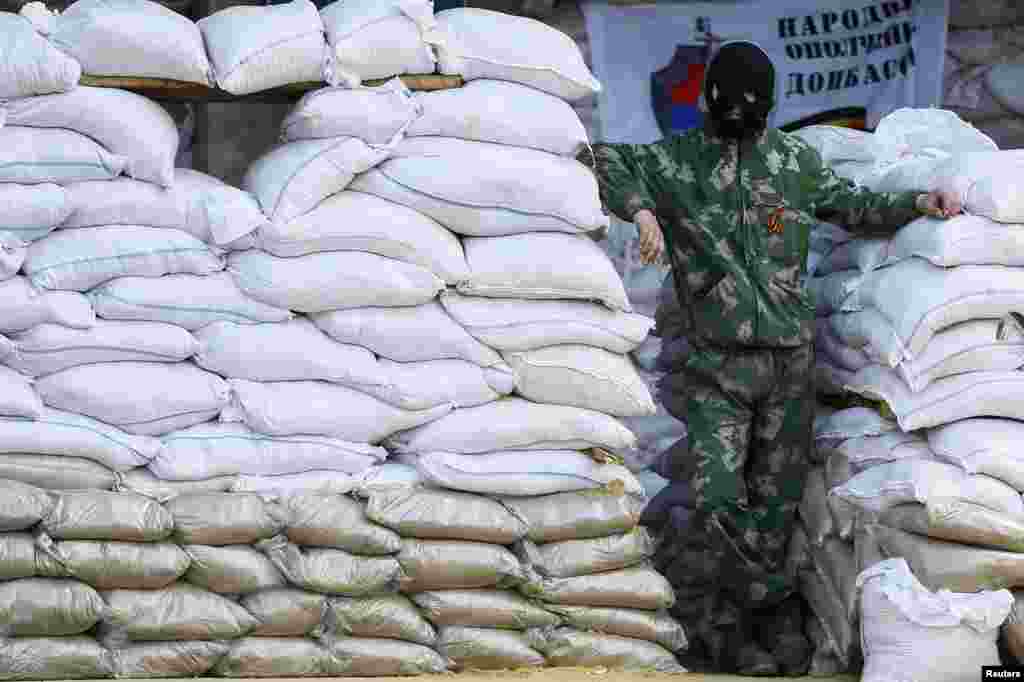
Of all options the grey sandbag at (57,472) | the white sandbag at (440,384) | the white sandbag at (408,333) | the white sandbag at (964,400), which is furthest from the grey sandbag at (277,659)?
Answer: the white sandbag at (964,400)

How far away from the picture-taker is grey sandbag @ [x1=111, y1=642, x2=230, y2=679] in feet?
15.2

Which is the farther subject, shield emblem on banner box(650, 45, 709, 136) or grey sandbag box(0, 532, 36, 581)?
shield emblem on banner box(650, 45, 709, 136)

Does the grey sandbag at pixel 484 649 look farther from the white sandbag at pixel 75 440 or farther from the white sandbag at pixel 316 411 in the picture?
the white sandbag at pixel 75 440

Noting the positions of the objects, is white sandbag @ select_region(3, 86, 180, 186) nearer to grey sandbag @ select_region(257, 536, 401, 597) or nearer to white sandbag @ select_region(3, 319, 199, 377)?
white sandbag @ select_region(3, 319, 199, 377)

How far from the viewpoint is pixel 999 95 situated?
696 cm

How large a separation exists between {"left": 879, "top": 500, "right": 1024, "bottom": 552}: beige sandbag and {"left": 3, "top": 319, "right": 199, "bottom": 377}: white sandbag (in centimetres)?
201

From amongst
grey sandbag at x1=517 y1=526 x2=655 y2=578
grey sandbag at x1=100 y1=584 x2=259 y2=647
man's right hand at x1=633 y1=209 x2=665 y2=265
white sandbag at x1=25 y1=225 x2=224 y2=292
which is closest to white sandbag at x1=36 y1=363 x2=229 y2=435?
white sandbag at x1=25 y1=225 x2=224 y2=292

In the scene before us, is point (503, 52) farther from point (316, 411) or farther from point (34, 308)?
point (34, 308)

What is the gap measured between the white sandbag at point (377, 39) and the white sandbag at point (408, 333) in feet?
2.03

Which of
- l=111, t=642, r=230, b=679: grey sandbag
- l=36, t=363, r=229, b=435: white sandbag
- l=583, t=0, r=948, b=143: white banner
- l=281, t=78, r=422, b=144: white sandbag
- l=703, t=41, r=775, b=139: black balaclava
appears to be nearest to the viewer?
l=111, t=642, r=230, b=679: grey sandbag

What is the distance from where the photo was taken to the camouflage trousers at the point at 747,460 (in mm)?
5449

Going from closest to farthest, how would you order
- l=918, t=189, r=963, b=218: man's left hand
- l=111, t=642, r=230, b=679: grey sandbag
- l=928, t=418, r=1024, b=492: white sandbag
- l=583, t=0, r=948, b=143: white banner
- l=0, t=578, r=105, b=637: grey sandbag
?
l=0, t=578, r=105, b=637: grey sandbag < l=111, t=642, r=230, b=679: grey sandbag < l=928, t=418, r=1024, b=492: white sandbag < l=918, t=189, r=963, b=218: man's left hand < l=583, t=0, r=948, b=143: white banner

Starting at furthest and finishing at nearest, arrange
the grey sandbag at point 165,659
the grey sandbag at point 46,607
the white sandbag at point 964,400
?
the white sandbag at point 964,400 → the grey sandbag at point 165,659 → the grey sandbag at point 46,607

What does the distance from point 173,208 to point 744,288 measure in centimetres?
171
